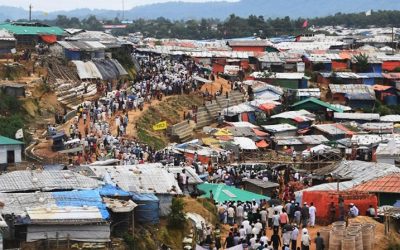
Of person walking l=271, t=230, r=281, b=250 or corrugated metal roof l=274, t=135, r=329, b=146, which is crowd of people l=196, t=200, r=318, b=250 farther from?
corrugated metal roof l=274, t=135, r=329, b=146

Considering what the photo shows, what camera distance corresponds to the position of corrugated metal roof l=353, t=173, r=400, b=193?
20312 millimetres

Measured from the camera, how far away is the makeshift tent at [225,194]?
19.5 meters

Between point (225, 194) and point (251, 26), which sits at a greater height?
point (251, 26)

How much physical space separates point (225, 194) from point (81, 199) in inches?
237

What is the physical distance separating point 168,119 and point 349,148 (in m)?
8.86

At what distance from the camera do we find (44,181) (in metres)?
15.6

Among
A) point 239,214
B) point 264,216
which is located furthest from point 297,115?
point 264,216

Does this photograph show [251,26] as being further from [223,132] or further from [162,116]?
[223,132]

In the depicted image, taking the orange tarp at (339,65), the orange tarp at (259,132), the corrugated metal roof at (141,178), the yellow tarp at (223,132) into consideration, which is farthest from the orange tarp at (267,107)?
the corrugated metal roof at (141,178)

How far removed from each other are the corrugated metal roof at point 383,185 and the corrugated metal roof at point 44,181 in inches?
295

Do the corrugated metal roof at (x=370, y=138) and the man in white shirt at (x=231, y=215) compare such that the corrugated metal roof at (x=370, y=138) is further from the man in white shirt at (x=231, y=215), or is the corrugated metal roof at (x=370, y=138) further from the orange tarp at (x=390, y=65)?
the orange tarp at (x=390, y=65)

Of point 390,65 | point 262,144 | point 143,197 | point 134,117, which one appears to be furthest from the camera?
point 390,65

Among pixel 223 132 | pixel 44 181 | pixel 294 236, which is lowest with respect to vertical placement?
pixel 223 132

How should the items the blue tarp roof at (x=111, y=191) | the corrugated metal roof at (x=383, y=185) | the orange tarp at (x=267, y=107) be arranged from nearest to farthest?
1. the blue tarp roof at (x=111, y=191)
2. the corrugated metal roof at (x=383, y=185)
3. the orange tarp at (x=267, y=107)
